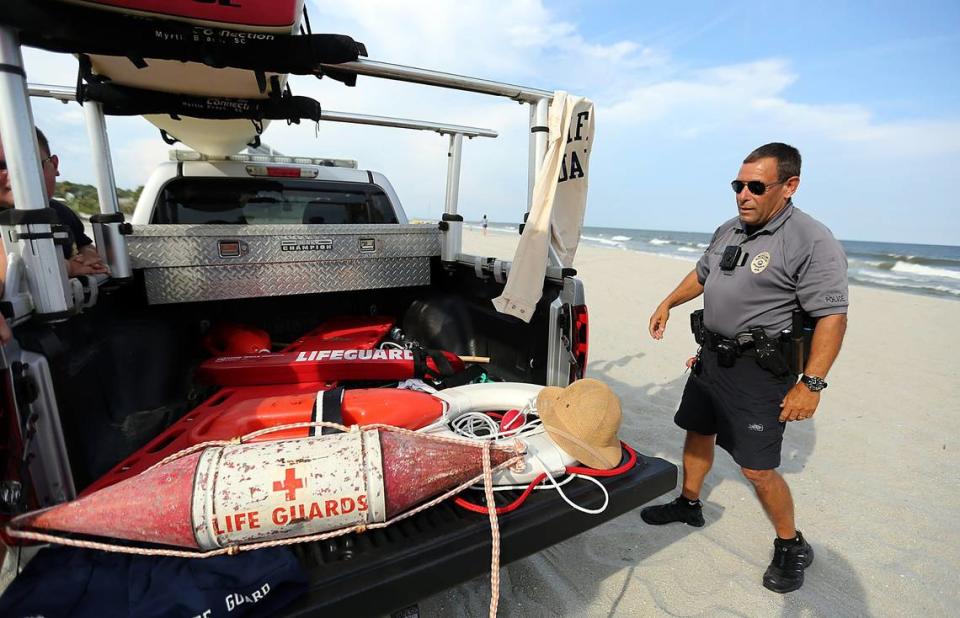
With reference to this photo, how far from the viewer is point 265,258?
2.89 metres

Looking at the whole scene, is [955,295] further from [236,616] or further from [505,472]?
[236,616]

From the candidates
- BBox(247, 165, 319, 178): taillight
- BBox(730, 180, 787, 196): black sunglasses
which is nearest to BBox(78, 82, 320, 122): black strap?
BBox(247, 165, 319, 178): taillight

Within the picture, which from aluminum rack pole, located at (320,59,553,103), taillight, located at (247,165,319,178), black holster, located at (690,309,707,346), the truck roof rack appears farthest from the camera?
the truck roof rack

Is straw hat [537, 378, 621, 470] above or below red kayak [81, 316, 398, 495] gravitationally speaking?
above

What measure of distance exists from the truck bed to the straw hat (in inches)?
5.4

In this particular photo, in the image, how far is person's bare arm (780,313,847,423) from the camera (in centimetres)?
215

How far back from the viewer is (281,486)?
4.60 feet

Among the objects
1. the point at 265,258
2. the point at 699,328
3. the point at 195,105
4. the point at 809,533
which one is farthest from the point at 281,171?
the point at 809,533

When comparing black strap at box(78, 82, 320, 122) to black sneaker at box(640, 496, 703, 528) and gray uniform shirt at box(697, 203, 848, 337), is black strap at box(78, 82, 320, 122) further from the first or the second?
black sneaker at box(640, 496, 703, 528)

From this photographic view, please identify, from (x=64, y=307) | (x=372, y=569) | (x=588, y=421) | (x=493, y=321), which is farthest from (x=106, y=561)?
(x=493, y=321)

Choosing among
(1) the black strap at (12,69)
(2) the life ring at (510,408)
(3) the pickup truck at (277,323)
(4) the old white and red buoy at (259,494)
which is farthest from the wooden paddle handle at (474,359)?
(1) the black strap at (12,69)

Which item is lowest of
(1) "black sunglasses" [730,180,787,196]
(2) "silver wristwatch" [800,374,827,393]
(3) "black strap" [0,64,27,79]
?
(2) "silver wristwatch" [800,374,827,393]

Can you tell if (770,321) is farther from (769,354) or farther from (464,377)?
(464,377)

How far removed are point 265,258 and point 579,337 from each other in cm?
201
